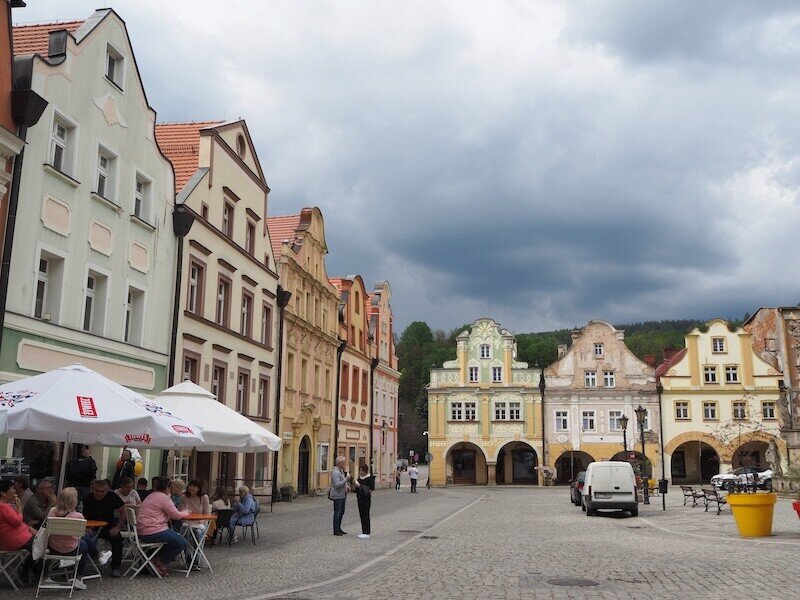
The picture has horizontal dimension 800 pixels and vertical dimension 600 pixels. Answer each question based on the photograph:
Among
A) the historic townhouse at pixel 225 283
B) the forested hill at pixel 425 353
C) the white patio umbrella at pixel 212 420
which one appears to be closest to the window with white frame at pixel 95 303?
the white patio umbrella at pixel 212 420

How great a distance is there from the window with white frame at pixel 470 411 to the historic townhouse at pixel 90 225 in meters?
38.7

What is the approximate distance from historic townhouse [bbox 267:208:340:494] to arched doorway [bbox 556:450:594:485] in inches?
960

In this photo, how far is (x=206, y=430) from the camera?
1573cm

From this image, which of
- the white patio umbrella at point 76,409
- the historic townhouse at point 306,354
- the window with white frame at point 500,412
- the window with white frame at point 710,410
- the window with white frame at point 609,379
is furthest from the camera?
the window with white frame at point 500,412

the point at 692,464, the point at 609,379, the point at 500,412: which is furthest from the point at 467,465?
the point at 692,464

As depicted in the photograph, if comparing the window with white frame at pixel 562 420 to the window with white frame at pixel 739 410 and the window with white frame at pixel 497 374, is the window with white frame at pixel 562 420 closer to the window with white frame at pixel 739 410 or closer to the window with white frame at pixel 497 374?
the window with white frame at pixel 497 374

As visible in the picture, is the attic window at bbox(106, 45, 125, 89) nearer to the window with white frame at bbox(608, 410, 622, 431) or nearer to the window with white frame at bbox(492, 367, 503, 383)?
the window with white frame at bbox(492, 367, 503, 383)

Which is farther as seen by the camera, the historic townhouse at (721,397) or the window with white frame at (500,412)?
the window with white frame at (500,412)

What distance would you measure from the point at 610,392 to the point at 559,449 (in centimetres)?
555

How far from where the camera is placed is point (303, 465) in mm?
35812

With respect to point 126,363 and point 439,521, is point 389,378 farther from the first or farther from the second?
point 126,363

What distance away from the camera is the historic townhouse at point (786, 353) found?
35438 mm

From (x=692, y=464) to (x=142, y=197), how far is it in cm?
5097

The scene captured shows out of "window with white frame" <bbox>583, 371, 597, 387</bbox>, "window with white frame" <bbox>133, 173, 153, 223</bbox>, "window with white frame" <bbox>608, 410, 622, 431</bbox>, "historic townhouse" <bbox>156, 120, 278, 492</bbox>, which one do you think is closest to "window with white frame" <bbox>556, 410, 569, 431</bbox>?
"window with white frame" <bbox>583, 371, 597, 387</bbox>
